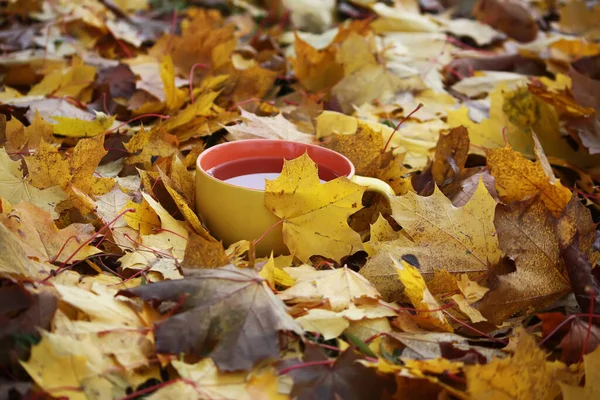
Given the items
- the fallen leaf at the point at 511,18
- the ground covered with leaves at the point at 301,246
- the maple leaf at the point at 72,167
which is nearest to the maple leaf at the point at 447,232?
the ground covered with leaves at the point at 301,246

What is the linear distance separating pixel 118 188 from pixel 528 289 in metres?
0.60

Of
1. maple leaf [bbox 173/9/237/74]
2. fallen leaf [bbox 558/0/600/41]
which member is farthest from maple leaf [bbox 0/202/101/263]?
fallen leaf [bbox 558/0/600/41]

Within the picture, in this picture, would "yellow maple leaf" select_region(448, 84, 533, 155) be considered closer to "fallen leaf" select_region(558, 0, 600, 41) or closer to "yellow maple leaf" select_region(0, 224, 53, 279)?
"yellow maple leaf" select_region(0, 224, 53, 279)

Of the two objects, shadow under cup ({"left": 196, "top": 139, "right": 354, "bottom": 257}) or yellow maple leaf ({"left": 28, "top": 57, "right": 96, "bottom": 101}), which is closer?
shadow under cup ({"left": 196, "top": 139, "right": 354, "bottom": 257})

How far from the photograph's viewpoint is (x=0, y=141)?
3.41 ft

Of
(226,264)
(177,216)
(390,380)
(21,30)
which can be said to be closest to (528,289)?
(390,380)

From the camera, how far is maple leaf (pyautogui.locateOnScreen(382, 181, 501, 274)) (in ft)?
2.81

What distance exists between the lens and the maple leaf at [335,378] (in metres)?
0.65

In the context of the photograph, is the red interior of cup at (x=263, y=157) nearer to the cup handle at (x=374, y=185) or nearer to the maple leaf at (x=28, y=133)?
the cup handle at (x=374, y=185)

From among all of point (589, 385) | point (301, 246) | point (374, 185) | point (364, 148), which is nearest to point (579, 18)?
point (364, 148)

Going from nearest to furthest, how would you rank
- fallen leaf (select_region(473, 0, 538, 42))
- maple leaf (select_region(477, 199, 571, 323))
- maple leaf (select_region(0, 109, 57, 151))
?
maple leaf (select_region(477, 199, 571, 323)) < maple leaf (select_region(0, 109, 57, 151)) < fallen leaf (select_region(473, 0, 538, 42))

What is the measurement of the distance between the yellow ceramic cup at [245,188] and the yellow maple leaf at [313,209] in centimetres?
2

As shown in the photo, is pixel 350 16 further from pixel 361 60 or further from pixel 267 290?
pixel 267 290

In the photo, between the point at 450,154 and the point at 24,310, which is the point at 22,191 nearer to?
the point at 24,310
